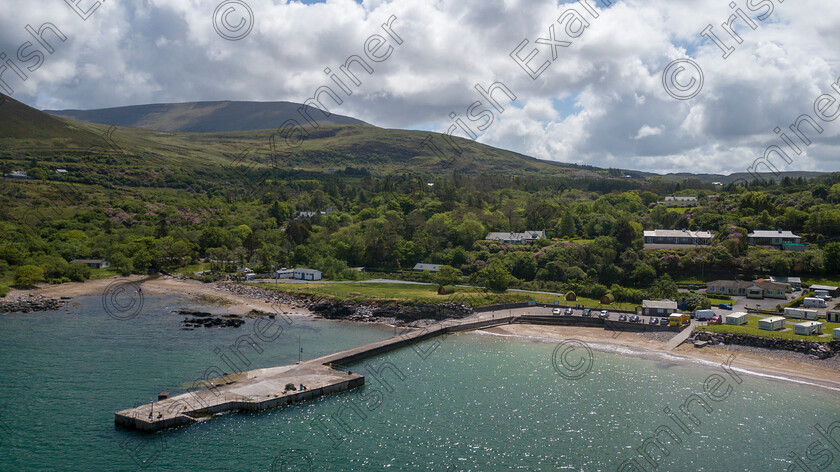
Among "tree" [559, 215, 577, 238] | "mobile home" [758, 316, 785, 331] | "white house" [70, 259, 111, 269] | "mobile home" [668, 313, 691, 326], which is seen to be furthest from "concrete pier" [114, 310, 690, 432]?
"white house" [70, 259, 111, 269]

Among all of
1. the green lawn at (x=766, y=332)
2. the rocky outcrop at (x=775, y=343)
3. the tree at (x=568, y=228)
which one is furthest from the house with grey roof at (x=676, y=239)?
the rocky outcrop at (x=775, y=343)

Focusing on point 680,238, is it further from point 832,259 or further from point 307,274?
point 307,274

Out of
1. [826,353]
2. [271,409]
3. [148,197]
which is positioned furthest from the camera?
[148,197]

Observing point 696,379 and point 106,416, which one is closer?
point 106,416

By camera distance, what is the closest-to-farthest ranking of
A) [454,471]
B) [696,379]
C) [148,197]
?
[454,471] → [696,379] → [148,197]

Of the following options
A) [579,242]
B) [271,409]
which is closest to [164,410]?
[271,409]

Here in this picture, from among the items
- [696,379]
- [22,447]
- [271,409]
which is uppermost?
[696,379]

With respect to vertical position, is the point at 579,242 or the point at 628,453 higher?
the point at 579,242

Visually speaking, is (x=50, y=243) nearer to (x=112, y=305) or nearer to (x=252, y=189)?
(x=112, y=305)
